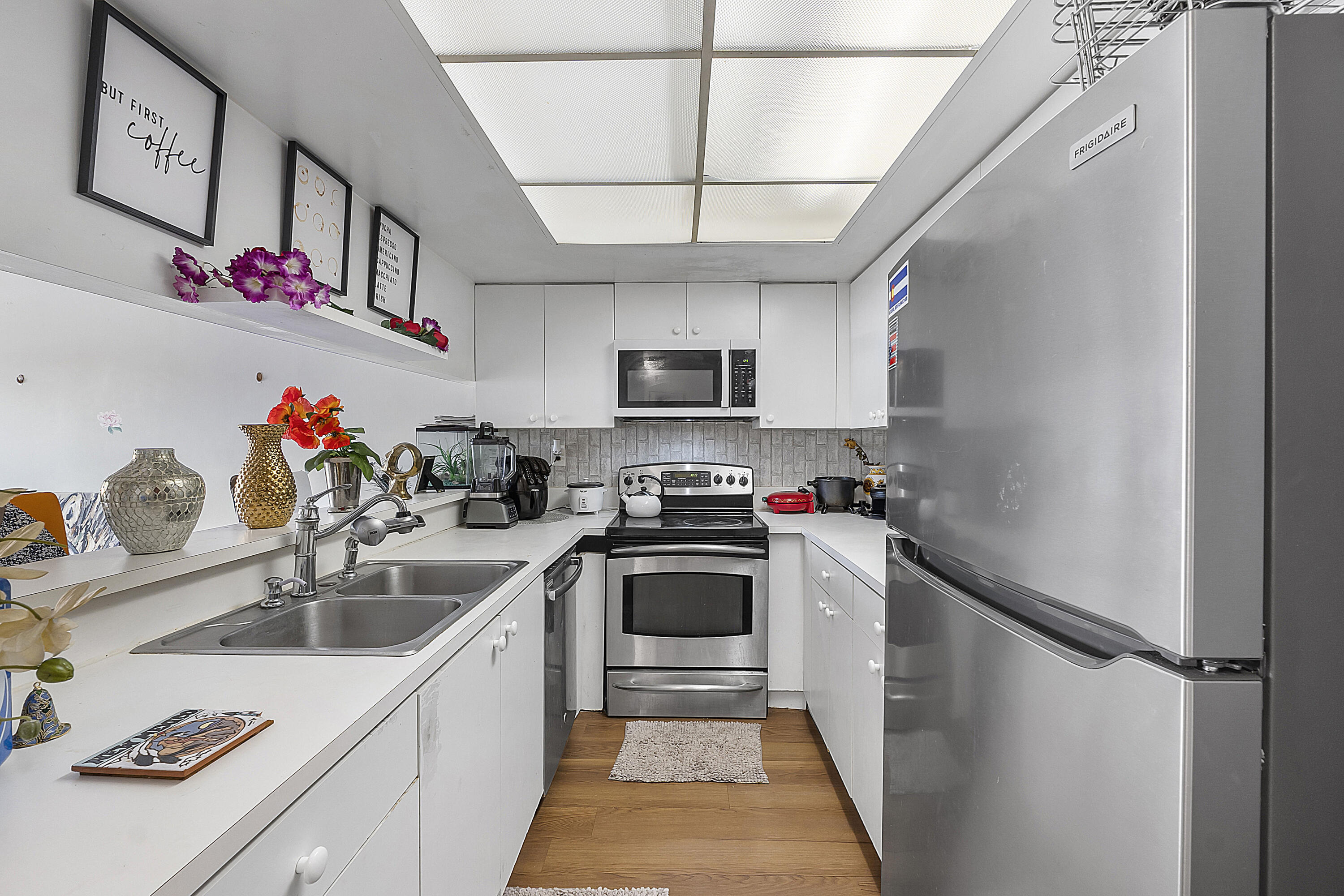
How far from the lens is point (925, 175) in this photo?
80.7 inches

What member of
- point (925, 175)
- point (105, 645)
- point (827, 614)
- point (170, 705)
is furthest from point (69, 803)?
point (925, 175)

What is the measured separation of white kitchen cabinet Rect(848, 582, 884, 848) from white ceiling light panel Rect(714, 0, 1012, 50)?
134 cm

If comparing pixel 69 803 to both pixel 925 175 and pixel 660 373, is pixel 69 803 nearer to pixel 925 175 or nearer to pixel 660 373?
pixel 925 175

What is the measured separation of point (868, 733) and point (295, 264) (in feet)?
6.21

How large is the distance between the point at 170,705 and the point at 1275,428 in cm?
132

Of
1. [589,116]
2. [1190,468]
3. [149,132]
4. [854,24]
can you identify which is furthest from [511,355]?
[1190,468]

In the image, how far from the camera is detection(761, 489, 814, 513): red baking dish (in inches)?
134

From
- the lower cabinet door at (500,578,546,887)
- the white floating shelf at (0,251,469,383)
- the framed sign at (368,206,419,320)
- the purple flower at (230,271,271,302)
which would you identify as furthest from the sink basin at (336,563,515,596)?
the framed sign at (368,206,419,320)

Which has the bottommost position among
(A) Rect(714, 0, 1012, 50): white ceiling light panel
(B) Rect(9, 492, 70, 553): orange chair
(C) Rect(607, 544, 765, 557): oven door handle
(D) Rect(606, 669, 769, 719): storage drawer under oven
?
(D) Rect(606, 669, 769, 719): storage drawer under oven

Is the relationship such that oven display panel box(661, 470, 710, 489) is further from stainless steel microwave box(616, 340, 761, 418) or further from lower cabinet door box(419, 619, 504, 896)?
lower cabinet door box(419, 619, 504, 896)

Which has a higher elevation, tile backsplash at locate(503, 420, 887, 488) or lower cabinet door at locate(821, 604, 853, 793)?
tile backsplash at locate(503, 420, 887, 488)

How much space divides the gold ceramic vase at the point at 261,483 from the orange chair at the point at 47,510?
1.27ft

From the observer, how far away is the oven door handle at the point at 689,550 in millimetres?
2852

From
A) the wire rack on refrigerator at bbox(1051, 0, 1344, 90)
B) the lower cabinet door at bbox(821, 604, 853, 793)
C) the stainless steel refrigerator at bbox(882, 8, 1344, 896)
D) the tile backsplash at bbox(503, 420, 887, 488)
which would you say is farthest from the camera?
the tile backsplash at bbox(503, 420, 887, 488)
